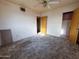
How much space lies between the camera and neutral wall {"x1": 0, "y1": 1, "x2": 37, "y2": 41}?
3.18 m

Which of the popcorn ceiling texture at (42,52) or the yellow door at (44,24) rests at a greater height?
the yellow door at (44,24)

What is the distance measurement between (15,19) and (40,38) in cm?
227

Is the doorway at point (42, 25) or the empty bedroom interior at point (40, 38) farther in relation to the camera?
the doorway at point (42, 25)

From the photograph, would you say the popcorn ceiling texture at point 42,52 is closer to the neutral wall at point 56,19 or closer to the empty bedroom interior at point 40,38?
the empty bedroom interior at point 40,38

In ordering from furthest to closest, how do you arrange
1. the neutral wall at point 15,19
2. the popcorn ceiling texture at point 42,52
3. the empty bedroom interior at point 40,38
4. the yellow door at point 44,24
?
the yellow door at point 44,24 → the neutral wall at point 15,19 → the empty bedroom interior at point 40,38 → the popcorn ceiling texture at point 42,52

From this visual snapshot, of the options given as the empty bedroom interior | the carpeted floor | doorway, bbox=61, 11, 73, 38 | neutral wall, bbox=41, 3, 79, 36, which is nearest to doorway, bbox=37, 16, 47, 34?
the empty bedroom interior

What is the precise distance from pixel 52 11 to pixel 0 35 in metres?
4.30

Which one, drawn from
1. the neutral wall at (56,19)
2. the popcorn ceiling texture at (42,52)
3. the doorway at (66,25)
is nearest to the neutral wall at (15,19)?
the popcorn ceiling texture at (42,52)

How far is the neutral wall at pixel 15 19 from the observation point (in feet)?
10.4

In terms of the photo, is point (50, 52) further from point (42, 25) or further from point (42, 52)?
point (42, 25)

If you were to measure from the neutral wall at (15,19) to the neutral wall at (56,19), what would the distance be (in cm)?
188

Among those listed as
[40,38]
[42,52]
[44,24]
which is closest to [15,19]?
[40,38]

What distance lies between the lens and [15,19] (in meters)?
3.82

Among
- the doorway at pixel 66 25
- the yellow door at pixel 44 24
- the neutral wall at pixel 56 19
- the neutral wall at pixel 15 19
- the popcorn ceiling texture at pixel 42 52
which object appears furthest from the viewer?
the yellow door at pixel 44 24
